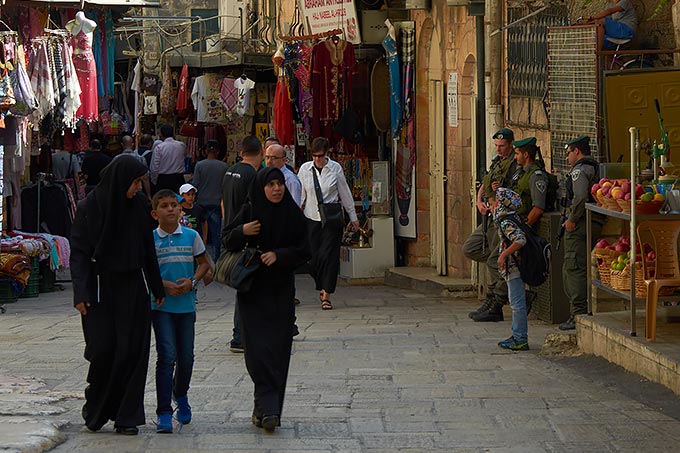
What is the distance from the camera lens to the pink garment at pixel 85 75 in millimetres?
16797

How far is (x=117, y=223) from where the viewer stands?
26.8 ft

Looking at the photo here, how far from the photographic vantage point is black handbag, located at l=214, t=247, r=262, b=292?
8391 millimetres

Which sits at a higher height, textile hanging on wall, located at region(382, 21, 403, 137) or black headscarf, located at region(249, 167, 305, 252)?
textile hanging on wall, located at region(382, 21, 403, 137)

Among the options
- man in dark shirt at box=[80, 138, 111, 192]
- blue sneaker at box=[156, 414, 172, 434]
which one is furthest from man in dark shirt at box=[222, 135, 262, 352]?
man in dark shirt at box=[80, 138, 111, 192]

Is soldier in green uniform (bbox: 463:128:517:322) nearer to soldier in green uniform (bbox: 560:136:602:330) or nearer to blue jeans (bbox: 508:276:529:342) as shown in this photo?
soldier in green uniform (bbox: 560:136:602:330)

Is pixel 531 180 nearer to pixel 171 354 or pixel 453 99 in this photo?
pixel 453 99

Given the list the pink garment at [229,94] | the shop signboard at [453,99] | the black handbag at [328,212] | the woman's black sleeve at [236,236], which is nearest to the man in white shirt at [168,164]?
the pink garment at [229,94]

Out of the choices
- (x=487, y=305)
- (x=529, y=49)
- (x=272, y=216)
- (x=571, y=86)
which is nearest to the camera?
(x=272, y=216)

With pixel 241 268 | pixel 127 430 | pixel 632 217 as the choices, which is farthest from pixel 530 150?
pixel 127 430

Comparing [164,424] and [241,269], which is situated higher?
[241,269]

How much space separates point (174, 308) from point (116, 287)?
0.38 meters

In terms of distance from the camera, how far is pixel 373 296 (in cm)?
1758

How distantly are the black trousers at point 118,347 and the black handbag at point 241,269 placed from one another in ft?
1.71

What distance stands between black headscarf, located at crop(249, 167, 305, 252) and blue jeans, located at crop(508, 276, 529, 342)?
3.46 meters
